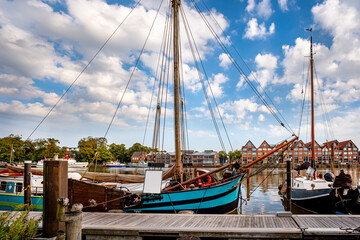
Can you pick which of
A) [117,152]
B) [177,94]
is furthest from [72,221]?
[117,152]

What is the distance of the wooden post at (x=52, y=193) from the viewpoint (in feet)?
21.1

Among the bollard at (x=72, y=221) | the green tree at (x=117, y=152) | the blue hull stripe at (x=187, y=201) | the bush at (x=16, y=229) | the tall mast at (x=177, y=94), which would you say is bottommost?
the green tree at (x=117, y=152)

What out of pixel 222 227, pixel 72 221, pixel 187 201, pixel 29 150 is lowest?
pixel 29 150

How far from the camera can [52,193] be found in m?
6.44

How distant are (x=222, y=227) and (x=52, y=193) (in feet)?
17.4

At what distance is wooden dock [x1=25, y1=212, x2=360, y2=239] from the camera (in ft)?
23.2

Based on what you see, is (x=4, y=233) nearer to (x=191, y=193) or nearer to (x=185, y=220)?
(x=185, y=220)

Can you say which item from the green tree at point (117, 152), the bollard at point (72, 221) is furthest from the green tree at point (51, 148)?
the bollard at point (72, 221)

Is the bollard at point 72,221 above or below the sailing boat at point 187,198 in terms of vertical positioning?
above

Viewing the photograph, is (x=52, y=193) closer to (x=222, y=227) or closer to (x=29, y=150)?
(x=222, y=227)

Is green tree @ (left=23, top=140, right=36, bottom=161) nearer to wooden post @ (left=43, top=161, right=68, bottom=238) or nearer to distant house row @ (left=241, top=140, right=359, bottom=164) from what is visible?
distant house row @ (left=241, top=140, right=359, bottom=164)

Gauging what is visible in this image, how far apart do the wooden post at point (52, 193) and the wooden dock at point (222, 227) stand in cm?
132

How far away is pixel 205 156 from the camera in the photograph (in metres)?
141

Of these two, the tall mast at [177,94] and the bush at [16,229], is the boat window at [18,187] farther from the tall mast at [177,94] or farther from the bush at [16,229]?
the tall mast at [177,94]
